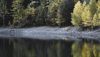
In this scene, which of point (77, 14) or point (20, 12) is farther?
point (20, 12)

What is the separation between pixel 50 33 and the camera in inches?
3895

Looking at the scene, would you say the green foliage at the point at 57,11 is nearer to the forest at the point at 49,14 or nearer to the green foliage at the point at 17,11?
the forest at the point at 49,14

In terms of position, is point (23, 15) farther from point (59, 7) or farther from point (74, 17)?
point (74, 17)

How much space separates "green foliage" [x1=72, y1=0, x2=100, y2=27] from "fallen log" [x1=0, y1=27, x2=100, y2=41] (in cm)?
263

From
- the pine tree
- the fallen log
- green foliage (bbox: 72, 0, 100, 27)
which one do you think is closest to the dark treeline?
the fallen log

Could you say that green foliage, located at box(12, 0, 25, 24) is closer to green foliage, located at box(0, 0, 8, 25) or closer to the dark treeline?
the dark treeline

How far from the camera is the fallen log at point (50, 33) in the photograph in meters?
85.9

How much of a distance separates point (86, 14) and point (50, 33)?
13.2 m

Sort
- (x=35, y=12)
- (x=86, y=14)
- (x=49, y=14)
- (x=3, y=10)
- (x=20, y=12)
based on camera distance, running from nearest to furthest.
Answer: (x=86, y=14) → (x=49, y=14) → (x=35, y=12) → (x=20, y=12) → (x=3, y=10)

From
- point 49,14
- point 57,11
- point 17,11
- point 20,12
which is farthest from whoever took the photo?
point 17,11

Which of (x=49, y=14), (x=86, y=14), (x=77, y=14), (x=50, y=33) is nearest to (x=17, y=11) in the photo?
(x=49, y=14)

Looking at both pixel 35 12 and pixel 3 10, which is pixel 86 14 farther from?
pixel 3 10

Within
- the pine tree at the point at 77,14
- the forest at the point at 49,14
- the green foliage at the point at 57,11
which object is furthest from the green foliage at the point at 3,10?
the pine tree at the point at 77,14

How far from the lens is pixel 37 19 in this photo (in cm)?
10900
